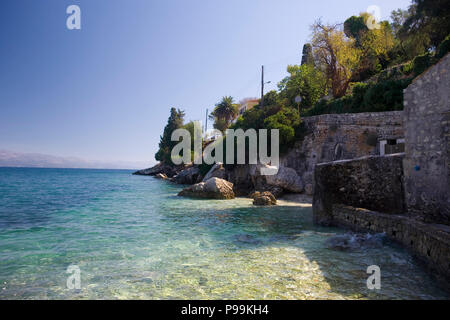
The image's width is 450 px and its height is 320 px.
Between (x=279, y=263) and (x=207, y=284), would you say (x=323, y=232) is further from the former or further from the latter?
(x=207, y=284)

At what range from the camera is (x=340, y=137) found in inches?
794

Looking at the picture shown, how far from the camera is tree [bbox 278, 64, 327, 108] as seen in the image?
34.9 m

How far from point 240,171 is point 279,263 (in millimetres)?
18911

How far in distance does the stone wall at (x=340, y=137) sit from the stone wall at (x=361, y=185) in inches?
377

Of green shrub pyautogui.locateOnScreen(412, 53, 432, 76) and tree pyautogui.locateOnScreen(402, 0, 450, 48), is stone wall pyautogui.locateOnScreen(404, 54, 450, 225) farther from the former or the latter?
tree pyautogui.locateOnScreen(402, 0, 450, 48)

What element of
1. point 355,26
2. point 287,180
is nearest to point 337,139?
point 287,180

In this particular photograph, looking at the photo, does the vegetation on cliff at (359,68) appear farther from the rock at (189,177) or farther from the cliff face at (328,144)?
the rock at (189,177)

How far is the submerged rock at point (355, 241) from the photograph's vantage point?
7642 mm

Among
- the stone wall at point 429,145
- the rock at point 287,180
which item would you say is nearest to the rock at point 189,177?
the rock at point 287,180

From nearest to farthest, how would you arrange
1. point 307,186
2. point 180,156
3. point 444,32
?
point 307,186
point 444,32
point 180,156

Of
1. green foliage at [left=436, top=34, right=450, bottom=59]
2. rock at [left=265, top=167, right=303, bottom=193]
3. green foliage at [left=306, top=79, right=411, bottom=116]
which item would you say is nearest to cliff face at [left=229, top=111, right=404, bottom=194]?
rock at [left=265, top=167, right=303, bottom=193]

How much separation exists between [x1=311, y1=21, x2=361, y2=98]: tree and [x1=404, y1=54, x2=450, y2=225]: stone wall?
23.6 m
